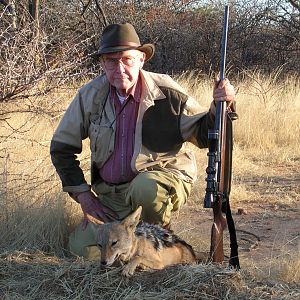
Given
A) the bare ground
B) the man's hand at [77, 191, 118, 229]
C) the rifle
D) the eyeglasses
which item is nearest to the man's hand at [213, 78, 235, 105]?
the rifle

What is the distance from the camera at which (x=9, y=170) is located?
579 cm

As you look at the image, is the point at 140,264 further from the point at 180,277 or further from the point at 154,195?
the point at 154,195

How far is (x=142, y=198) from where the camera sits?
4.28 metres

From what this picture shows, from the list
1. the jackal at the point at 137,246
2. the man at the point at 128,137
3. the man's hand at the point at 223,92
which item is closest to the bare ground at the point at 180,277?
the jackal at the point at 137,246

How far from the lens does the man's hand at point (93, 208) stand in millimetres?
4531

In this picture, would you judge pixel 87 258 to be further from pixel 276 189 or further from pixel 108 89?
pixel 276 189

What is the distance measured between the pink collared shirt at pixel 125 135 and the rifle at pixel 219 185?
0.71m

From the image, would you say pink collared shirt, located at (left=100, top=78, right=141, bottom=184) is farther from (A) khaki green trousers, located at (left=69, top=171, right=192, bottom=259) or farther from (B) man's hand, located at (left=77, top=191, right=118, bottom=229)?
(B) man's hand, located at (left=77, top=191, right=118, bottom=229)

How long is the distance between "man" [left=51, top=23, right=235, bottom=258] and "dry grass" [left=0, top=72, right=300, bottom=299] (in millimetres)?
416

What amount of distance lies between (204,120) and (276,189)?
2823mm

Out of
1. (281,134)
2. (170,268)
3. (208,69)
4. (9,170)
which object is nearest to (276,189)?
(281,134)

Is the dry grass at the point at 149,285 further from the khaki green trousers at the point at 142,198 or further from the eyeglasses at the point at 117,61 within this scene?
the eyeglasses at the point at 117,61

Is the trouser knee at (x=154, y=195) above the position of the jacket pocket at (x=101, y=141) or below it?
below

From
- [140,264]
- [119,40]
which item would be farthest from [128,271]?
[119,40]
